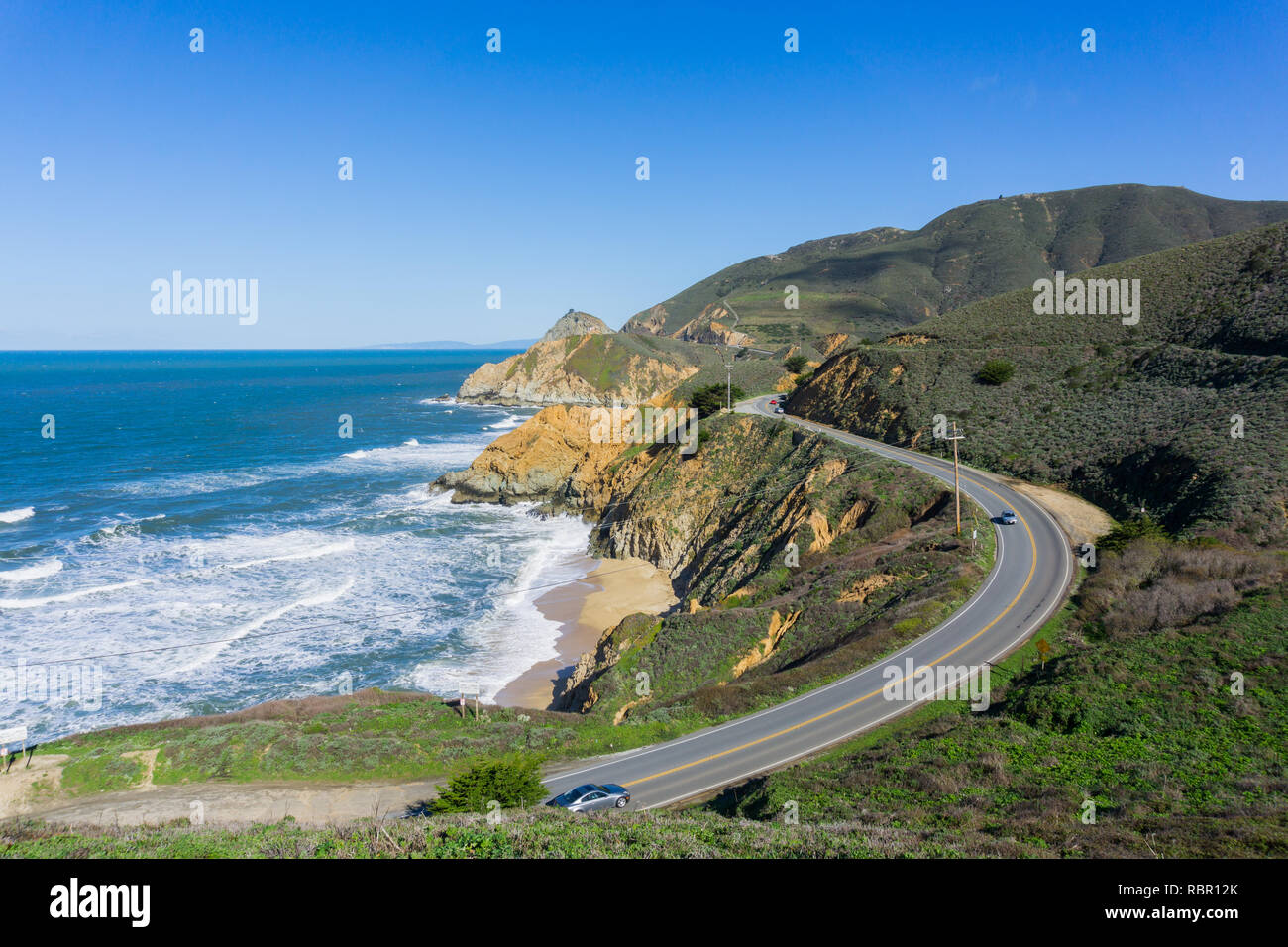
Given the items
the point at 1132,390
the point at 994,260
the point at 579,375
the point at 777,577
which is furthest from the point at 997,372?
the point at 994,260

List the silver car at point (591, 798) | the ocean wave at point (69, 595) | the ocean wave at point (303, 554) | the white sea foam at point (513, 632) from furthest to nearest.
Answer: the ocean wave at point (303, 554) < the ocean wave at point (69, 595) < the white sea foam at point (513, 632) < the silver car at point (591, 798)

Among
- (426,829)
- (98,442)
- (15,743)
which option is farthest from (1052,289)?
(98,442)

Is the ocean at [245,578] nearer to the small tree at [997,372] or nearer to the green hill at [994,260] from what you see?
the small tree at [997,372]

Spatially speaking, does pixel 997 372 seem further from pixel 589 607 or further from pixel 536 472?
pixel 536 472

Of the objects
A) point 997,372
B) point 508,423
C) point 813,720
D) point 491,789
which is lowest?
point 813,720

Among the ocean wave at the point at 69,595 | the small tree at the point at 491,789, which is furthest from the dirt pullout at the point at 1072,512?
the ocean wave at the point at 69,595

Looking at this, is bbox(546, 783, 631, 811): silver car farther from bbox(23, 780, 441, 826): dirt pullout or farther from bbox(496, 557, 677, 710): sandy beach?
bbox(496, 557, 677, 710): sandy beach
